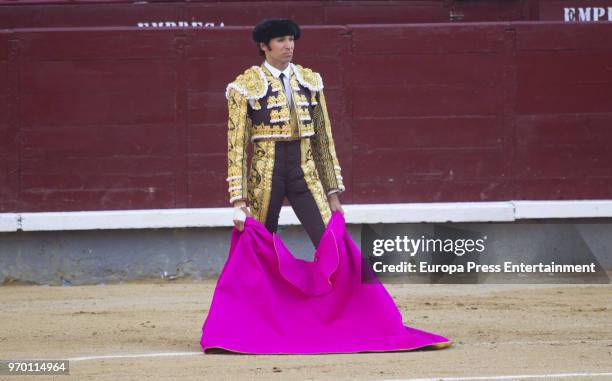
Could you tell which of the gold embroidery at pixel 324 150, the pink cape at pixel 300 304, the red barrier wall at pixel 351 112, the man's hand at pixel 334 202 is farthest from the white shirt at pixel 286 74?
the red barrier wall at pixel 351 112

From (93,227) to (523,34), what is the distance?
2885 millimetres

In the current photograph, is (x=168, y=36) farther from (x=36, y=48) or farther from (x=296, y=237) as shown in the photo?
(x=296, y=237)

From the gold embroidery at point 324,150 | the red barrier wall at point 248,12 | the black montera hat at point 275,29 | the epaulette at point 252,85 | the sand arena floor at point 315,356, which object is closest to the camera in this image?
the sand arena floor at point 315,356

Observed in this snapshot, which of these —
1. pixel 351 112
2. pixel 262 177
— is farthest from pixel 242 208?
pixel 351 112

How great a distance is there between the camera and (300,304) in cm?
531

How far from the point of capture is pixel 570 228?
26.9 ft

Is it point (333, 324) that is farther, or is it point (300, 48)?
point (300, 48)

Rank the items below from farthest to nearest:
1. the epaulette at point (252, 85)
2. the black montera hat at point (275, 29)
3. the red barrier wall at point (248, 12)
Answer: the red barrier wall at point (248, 12)
the epaulette at point (252, 85)
the black montera hat at point (275, 29)

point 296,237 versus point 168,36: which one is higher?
point 168,36

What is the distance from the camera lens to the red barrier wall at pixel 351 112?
316 inches

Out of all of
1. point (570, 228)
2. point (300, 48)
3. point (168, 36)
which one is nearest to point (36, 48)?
point (168, 36)

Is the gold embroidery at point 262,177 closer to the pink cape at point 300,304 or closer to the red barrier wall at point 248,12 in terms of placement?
the pink cape at point 300,304

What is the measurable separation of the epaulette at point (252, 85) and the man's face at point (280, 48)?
0.31 feet

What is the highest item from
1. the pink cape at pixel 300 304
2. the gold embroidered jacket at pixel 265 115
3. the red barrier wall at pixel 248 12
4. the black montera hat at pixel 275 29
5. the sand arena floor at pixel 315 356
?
the red barrier wall at pixel 248 12
